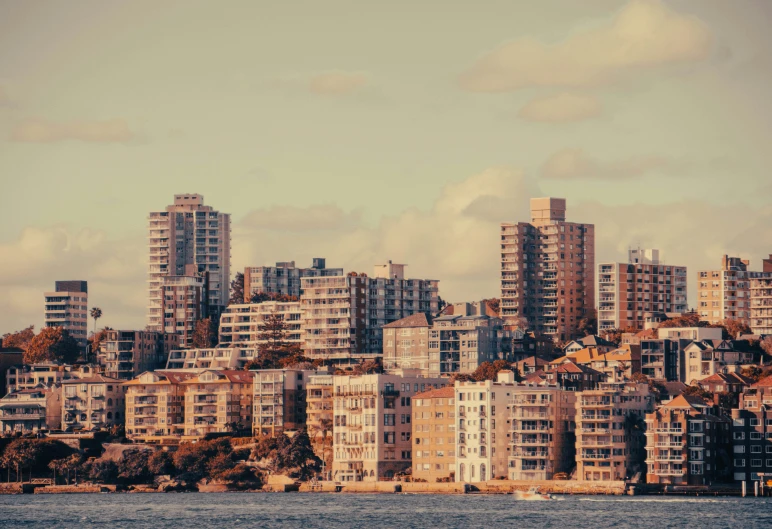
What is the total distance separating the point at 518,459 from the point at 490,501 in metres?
14.3

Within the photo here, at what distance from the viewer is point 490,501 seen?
178m

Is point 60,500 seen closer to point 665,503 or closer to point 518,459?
point 518,459

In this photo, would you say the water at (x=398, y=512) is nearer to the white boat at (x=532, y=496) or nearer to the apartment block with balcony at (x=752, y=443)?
the white boat at (x=532, y=496)

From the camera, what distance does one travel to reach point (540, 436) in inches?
7544

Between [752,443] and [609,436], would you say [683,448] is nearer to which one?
[609,436]

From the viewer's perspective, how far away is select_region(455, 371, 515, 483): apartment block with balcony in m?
195

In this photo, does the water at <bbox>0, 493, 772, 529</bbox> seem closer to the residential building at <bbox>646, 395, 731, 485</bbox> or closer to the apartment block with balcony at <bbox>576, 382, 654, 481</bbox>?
the residential building at <bbox>646, 395, 731, 485</bbox>

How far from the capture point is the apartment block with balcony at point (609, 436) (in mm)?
185750

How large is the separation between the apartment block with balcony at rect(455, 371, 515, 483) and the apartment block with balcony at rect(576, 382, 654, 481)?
9950mm

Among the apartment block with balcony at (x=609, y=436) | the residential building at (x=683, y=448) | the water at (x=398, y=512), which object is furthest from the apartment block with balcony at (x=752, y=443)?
the apartment block with balcony at (x=609, y=436)

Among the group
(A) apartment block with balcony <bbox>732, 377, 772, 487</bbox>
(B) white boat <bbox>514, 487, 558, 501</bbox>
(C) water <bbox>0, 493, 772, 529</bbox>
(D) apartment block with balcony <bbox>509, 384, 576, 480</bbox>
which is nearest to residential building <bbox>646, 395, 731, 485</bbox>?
(A) apartment block with balcony <bbox>732, 377, 772, 487</bbox>

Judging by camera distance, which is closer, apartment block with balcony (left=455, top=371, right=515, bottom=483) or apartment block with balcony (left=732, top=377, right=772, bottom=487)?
apartment block with balcony (left=732, top=377, right=772, bottom=487)

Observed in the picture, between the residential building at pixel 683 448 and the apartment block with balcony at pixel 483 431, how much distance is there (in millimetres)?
17503

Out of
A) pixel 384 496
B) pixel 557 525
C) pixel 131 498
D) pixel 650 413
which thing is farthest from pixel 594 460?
pixel 131 498
